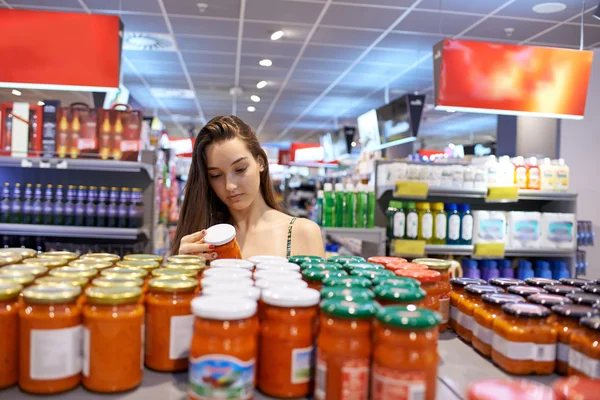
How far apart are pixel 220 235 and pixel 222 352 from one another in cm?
72

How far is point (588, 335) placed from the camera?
1.10m

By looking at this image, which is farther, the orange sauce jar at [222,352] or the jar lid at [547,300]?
the jar lid at [547,300]

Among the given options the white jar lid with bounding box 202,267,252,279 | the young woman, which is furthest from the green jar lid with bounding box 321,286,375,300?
the young woman

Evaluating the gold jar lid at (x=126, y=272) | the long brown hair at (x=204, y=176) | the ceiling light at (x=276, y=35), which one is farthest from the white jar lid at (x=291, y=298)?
the ceiling light at (x=276, y=35)

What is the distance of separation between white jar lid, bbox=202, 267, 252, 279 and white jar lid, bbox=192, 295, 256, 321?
25 cm

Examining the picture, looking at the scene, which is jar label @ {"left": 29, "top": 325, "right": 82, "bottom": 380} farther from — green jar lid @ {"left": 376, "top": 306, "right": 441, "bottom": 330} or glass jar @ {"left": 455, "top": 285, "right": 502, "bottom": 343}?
glass jar @ {"left": 455, "top": 285, "right": 502, "bottom": 343}

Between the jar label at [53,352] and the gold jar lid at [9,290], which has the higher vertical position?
the gold jar lid at [9,290]

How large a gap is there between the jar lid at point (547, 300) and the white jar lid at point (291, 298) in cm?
64

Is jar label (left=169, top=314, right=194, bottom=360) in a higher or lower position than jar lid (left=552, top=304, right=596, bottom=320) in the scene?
lower

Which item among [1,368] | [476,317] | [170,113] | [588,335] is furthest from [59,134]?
[170,113]

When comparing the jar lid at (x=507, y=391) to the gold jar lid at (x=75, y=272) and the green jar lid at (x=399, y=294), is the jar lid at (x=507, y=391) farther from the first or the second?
the gold jar lid at (x=75, y=272)

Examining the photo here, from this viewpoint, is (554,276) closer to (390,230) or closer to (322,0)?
(390,230)

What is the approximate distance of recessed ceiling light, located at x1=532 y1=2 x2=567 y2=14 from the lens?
203 inches

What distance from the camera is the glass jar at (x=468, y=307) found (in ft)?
4.67
